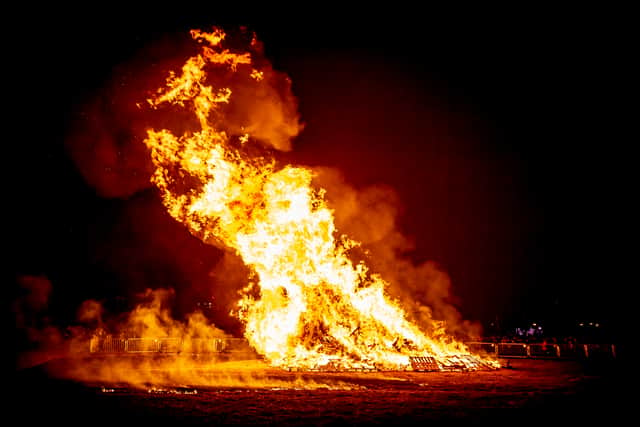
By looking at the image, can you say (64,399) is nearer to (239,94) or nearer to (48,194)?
(239,94)

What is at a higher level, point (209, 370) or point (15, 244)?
point (15, 244)

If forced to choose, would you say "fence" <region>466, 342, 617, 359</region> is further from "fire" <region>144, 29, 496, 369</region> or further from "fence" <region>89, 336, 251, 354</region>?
"fence" <region>89, 336, 251, 354</region>

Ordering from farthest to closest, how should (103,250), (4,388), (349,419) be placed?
1. (103,250)
2. (4,388)
3. (349,419)

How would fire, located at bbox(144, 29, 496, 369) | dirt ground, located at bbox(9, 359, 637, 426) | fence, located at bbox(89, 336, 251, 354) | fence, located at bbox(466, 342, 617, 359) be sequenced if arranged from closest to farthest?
dirt ground, located at bbox(9, 359, 637, 426) → fire, located at bbox(144, 29, 496, 369) → fence, located at bbox(466, 342, 617, 359) → fence, located at bbox(89, 336, 251, 354)

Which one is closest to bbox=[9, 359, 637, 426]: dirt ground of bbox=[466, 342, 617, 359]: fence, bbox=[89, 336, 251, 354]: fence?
bbox=[466, 342, 617, 359]: fence

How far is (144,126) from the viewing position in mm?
16406

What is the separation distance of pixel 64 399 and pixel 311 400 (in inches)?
203

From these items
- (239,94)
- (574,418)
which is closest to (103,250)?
(239,94)

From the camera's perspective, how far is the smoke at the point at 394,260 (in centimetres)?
2195

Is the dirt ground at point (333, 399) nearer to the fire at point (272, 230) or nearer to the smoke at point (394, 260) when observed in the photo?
the fire at point (272, 230)

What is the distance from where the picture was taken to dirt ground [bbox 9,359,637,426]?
27.8 feet

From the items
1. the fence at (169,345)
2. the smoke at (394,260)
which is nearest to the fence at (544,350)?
the smoke at (394,260)

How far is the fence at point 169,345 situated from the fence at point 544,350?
416 inches

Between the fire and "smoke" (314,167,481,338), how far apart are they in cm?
363
